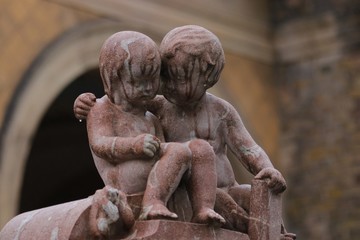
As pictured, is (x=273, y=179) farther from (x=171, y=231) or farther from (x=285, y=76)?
(x=285, y=76)

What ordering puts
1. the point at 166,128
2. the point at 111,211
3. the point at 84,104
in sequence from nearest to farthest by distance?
the point at 111,211 → the point at 84,104 → the point at 166,128

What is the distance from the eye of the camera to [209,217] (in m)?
4.74

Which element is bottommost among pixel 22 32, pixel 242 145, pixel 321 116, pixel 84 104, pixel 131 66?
pixel 242 145

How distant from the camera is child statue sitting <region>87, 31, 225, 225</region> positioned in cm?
476

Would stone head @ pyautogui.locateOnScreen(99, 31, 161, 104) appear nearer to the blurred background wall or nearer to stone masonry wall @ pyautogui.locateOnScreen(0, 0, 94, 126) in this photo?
stone masonry wall @ pyautogui.locateOnScreen(0, 0, 94, 126)

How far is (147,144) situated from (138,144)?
1.3 inches

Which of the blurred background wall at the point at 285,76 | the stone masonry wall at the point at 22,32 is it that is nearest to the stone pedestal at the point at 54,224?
the stone masonry wall at the point at 22,32

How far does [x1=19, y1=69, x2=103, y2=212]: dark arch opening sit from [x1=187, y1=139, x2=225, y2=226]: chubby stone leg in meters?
9.70

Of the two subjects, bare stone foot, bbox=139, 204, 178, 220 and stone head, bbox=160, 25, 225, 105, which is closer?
bare stone foot, bbox=139, 204, 178, 220

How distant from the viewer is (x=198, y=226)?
4734mm

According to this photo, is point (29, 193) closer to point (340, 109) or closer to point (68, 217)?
point (340, 109)

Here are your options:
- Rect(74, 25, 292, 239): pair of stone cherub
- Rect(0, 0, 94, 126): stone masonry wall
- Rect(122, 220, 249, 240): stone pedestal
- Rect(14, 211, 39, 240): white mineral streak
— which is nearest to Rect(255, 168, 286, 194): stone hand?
Rect(74, 25, 292, 239): pair of stone cherub

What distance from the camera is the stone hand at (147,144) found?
474 cm

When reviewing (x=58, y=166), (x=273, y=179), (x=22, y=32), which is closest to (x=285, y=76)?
(x=58, y=166)
